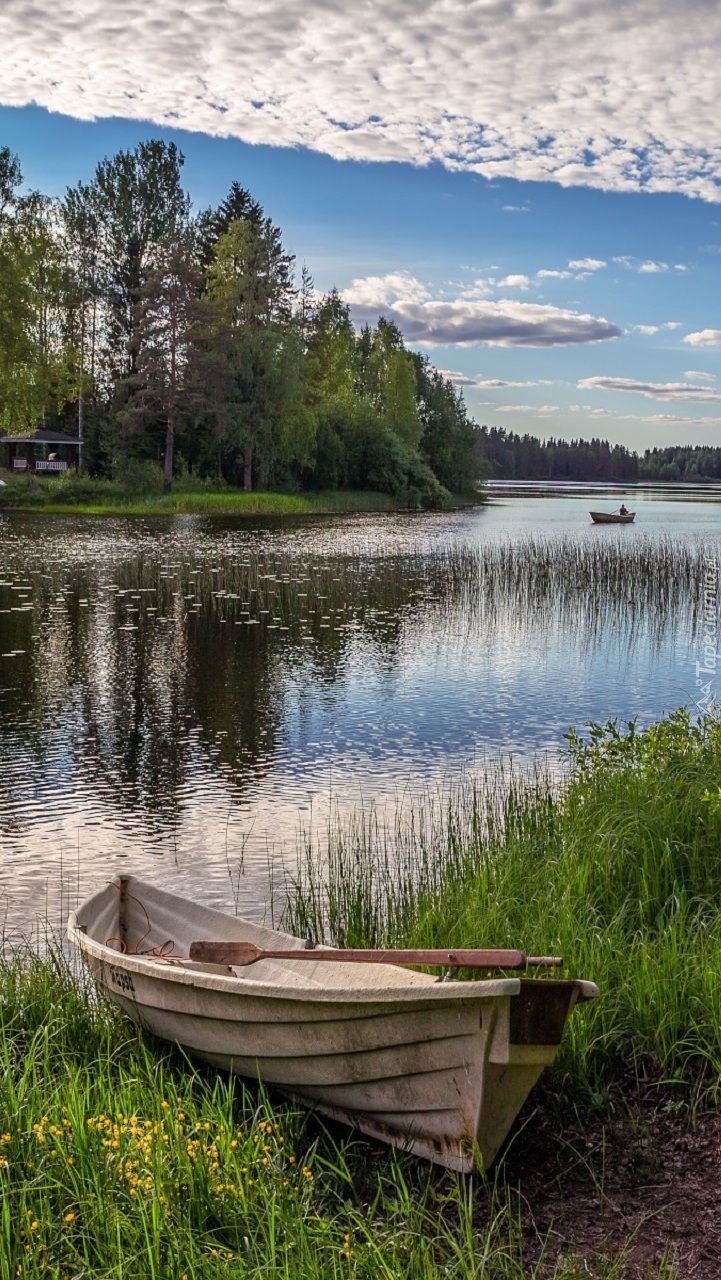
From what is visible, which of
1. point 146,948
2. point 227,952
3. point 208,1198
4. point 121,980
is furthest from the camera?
point 146,948

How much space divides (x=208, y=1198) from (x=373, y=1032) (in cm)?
83

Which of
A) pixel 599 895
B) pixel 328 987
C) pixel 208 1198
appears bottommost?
A: pixel 208 1198

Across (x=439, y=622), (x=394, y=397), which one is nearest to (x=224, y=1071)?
(x=439, y=622)

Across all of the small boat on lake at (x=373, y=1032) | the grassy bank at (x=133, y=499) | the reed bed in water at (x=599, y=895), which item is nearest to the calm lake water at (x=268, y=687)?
the reed bed in water at (x=599, y=895)

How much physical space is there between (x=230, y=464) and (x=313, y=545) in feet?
83.3

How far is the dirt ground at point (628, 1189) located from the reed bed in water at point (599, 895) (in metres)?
0.20

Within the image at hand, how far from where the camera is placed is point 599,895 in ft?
22.1

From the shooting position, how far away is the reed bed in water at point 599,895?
5098mm

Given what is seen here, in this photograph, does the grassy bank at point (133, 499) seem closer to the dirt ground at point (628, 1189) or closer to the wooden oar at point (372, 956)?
the wooden oar at point (372, 956)

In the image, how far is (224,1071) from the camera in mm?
5246

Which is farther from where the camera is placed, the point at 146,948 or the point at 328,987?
the point at 146,948

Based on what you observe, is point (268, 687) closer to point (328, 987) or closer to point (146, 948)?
point (146, 948)

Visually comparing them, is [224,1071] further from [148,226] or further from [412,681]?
[148,226]

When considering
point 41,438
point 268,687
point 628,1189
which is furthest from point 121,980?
point 41,438
